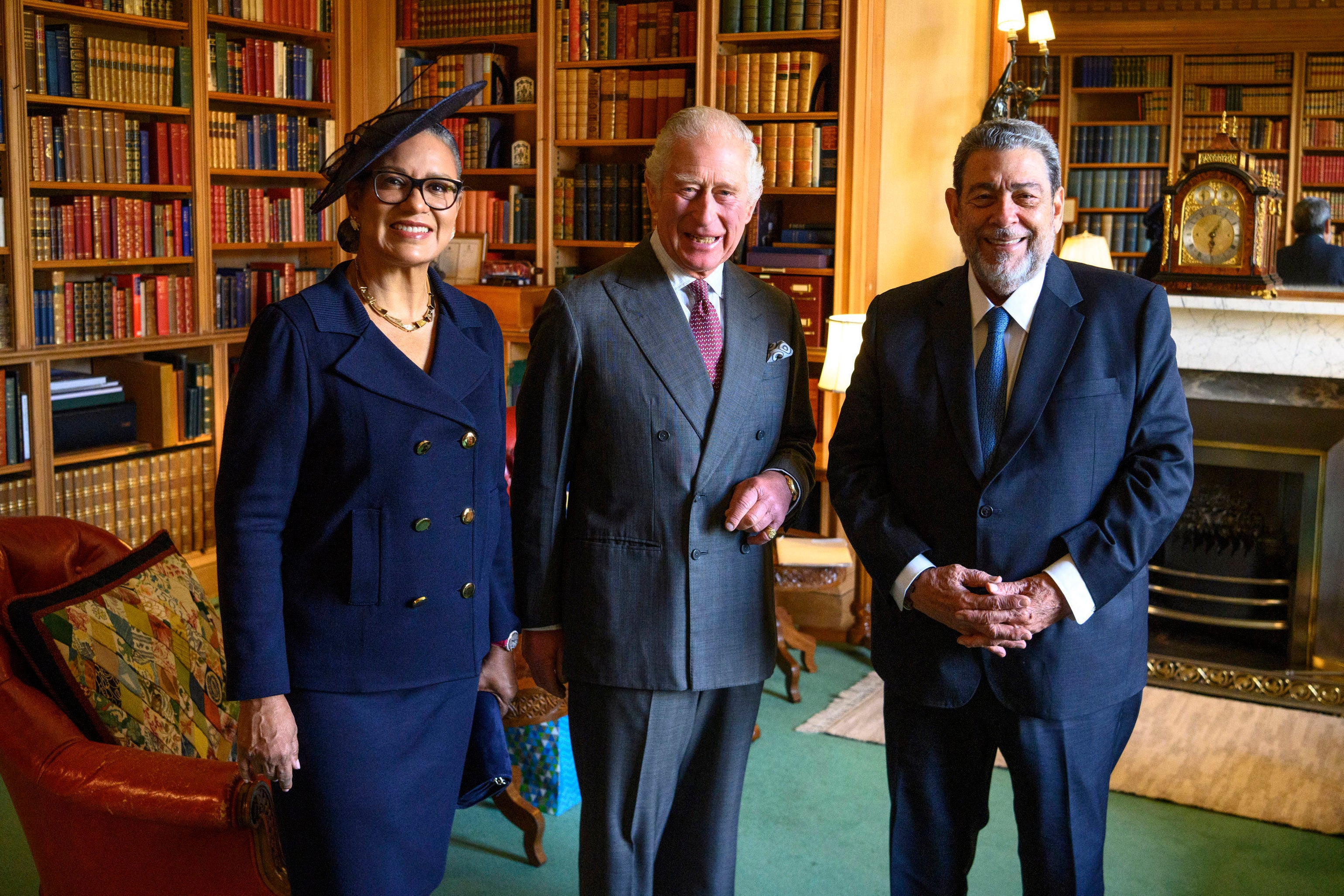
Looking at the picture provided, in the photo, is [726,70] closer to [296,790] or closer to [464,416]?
[464,416]

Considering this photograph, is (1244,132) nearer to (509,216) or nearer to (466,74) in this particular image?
(509,216)

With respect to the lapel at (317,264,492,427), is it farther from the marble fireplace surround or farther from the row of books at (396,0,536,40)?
the row of books at (396,0,536,40)

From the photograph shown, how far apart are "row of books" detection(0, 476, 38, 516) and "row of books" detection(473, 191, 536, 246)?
2.10 meters

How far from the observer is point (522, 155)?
5203mm

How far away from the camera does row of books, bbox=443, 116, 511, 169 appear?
529 centimetres

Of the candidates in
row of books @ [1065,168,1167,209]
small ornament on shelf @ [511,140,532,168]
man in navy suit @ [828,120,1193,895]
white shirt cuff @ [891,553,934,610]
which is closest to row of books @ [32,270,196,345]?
small ornament on shelf @ [511,140,532,168]

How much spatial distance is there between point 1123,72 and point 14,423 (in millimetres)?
5217

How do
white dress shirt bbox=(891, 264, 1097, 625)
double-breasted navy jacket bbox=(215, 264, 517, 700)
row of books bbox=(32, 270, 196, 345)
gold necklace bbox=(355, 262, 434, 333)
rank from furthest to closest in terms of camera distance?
row of books bbox=(32, 270, 196, 345)
white dress shirt bbox=(891, 264, 1097, 625)
gold necklace bbox=(355, 262, 434, 333)
double-breasted navy jacket bbox=(215, 264, 517, 700)

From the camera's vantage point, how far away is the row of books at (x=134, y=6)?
436cm

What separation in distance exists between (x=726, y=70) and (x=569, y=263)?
3.78 ft

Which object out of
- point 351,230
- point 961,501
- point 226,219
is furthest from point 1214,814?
point 226,219

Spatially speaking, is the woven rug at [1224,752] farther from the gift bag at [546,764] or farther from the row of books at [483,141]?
the row of books at [483,141]

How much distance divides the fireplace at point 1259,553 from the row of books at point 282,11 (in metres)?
3.93

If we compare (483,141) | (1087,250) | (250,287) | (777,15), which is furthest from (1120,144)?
(250,287)
